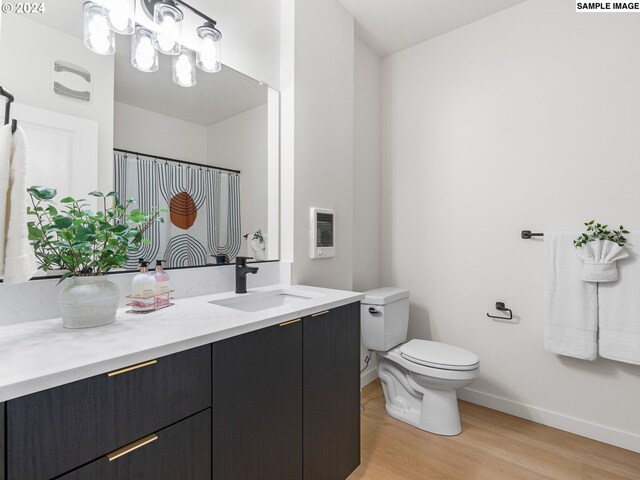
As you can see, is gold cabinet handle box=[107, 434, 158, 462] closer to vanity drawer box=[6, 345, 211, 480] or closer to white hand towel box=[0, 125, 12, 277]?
vanity drawer box=[6, 345, 211, 480]

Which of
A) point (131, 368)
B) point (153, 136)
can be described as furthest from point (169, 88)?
point (131, 368)

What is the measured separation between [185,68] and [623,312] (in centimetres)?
250

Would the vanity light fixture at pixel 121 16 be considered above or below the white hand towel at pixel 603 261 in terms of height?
above

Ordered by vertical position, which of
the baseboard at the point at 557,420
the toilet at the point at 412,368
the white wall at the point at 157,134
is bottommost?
the baseboard at the point at 557,420

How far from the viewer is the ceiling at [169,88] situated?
3.80ft

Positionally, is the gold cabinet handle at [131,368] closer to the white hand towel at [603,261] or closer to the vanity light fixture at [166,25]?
the vanity light fixture at [166,25]

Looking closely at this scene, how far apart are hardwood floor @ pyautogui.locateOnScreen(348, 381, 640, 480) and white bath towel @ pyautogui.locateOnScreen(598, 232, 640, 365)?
0.53 metres

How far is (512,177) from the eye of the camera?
6.98 ft

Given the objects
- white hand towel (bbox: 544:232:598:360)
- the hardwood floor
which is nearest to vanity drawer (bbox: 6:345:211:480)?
the hardwood floor

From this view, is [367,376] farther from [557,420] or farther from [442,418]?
[557,420]

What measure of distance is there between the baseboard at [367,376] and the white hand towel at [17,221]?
85.2 inches

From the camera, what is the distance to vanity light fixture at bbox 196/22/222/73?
1.49 meters

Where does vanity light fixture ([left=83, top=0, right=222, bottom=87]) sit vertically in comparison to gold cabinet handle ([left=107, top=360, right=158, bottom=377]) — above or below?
above

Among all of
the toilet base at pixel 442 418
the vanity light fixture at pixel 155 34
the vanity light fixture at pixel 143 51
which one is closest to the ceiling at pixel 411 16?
the vanity light fixture at pixel 155 34
